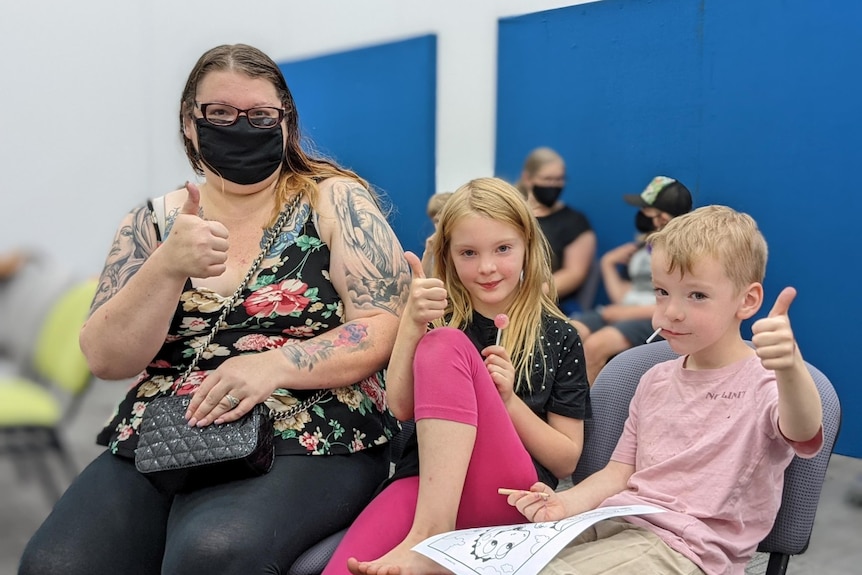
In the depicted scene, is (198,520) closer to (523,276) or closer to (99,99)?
(523,276)

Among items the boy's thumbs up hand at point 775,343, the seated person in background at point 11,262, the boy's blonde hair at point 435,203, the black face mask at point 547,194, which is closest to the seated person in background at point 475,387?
the boy's thumbs up hand at point 775,343

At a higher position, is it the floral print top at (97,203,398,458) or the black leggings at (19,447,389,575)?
the floral print top at (97,203,398,458)

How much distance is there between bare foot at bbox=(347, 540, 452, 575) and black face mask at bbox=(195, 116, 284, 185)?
0.76 metres

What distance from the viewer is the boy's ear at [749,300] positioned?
1308mm

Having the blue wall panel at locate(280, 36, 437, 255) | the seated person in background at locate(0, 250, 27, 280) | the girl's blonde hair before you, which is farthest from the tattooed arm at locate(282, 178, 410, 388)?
the blue wall panel at locate(280, 36, 437, 255)

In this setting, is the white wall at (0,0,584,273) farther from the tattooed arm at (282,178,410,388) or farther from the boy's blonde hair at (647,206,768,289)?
the boy's blonde hair at (647,206,768,289)

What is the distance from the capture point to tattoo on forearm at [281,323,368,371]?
4.64ft

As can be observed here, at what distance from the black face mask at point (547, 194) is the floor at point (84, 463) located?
4.26ft

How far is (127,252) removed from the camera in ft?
5.15

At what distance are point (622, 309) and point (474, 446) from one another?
66.1 inches

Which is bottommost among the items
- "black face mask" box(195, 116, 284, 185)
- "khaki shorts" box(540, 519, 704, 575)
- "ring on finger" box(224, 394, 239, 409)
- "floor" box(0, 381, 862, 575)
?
"floor" box(0, 381, 862, 575)

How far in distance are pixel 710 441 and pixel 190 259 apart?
0.89 meters

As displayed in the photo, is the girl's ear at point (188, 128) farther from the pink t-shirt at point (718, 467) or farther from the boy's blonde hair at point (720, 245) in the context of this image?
the pink t-shirt at point (718, 467)

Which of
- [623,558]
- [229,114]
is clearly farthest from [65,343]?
[623,558]
